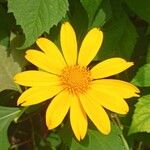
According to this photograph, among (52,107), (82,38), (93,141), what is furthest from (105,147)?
(82,38)

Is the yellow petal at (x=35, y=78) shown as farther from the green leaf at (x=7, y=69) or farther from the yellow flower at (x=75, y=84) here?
the green leaf at (x=7, y=69)

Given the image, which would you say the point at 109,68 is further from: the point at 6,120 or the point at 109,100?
the point at 6,120

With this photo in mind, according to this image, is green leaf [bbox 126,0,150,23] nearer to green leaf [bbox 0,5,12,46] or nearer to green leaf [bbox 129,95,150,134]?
green leaf [bbox 129,95,150,134]

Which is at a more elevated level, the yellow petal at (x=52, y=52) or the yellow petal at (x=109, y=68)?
the yellow petal at (x=52, y=52)

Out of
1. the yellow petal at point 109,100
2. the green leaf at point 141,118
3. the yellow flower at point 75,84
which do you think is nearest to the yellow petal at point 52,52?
the yellow flower at point 75,84

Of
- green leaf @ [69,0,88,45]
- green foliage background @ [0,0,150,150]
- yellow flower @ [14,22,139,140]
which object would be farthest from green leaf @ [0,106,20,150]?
green leaf @ [69,0,88,45]

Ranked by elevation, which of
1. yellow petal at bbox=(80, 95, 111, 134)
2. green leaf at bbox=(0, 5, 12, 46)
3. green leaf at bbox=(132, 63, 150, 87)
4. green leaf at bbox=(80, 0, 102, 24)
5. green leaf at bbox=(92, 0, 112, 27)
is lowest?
yellow petal at bbox=(80, 95, 111, 134)

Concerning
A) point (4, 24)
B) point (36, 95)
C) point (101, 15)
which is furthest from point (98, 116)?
point (4, 24)
